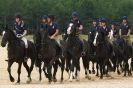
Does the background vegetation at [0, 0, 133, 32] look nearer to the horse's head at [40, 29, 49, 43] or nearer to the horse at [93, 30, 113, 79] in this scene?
the horse at [93, 30, 113, 79]

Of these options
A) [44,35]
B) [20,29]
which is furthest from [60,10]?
[44,35]

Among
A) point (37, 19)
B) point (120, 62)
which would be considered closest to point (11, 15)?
point (37, 19)

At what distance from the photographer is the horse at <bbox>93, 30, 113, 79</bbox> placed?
26002mm

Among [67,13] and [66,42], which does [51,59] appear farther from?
[67,13]

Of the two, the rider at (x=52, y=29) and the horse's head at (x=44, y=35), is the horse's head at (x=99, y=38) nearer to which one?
the rider at (x=52, y=29)

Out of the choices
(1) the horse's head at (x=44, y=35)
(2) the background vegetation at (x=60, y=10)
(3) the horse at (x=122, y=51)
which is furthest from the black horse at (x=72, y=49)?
(2) the background vegetation at (x=60, y=10)

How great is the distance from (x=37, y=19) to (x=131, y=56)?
73.9 meters

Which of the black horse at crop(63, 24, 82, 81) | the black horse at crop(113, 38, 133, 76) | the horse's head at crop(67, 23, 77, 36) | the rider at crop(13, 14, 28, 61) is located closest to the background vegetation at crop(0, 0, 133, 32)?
the black horse at crop(113, 38, 133, 76)

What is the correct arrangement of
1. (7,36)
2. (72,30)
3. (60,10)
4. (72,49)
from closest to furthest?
(7,36) → (72,30) → (72,49) → (60,10)

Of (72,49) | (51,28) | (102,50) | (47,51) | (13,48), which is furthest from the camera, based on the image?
(102,50)

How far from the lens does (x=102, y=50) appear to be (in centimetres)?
2667

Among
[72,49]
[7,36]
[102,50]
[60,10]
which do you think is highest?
[60,10]

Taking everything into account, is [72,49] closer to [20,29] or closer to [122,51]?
[20,29]

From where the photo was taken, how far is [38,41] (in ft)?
76.5
